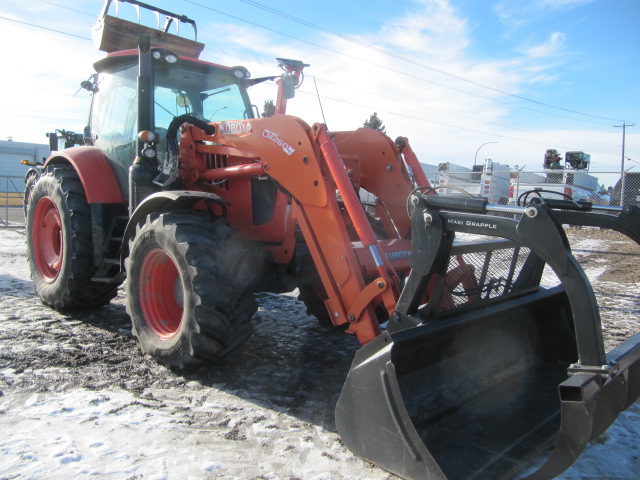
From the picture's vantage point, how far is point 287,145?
147 inches

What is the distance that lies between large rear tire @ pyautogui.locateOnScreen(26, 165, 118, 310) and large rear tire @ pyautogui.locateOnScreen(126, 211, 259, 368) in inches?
51.0

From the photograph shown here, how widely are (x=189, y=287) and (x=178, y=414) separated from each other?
850 millimetres

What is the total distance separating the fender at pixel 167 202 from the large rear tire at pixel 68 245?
1031 mm

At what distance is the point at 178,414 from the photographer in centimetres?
327

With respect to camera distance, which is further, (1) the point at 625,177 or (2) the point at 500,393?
(1) the point at 625,177

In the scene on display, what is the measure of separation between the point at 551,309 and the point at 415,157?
1.72m

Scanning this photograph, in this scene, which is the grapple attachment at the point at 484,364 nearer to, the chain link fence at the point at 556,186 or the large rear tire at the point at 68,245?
the large rear tire at the point at 68,245

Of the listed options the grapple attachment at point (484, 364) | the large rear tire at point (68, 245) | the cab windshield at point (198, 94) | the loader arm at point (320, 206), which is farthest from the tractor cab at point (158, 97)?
the grapple attachment at point (484, 364)

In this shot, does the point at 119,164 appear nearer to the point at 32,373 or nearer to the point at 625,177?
the point at 32,373

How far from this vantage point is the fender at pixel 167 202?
3875 mm

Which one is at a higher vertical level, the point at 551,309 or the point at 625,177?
the point at 625,177

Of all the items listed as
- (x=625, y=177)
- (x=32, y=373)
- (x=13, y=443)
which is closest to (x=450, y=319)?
(x=13, y=443)

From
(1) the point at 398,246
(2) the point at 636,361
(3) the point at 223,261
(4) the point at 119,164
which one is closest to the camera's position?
(2) the point at 636,361

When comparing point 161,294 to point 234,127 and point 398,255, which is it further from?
point 398,255
